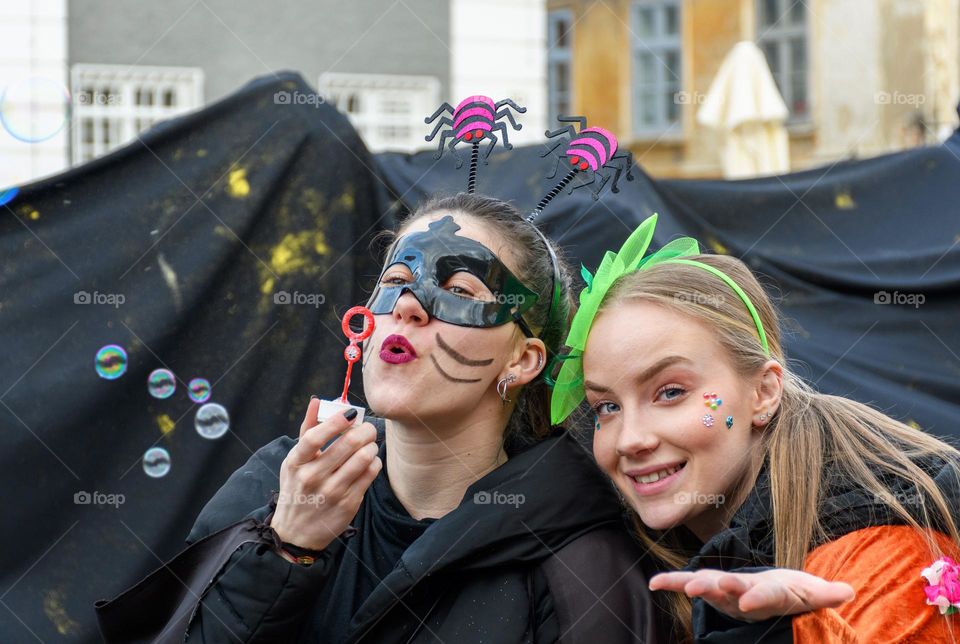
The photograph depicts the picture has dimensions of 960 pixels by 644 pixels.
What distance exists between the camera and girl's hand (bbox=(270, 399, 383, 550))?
2.34 m

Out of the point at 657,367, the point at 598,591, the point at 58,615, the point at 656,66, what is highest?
the point at 656,66

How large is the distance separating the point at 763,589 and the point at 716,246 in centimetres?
231

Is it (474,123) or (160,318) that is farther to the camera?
(160,318)

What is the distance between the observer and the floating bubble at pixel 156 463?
3734 millimetres

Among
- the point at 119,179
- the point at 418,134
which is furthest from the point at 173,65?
the point at 119,179

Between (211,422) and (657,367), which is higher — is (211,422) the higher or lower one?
the lower one

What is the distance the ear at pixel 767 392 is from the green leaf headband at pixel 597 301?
40 mm

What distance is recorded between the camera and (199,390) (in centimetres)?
381

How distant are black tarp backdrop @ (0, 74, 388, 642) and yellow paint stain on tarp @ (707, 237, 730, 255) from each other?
1137 mm

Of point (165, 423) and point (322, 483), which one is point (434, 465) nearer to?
point (322, 483)

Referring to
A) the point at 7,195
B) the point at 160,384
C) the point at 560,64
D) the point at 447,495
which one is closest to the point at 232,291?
the point at 160,384

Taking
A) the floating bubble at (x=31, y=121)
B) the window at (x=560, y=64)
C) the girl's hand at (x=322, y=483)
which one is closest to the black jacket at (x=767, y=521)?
the girl's hand at (x=322, y=483)

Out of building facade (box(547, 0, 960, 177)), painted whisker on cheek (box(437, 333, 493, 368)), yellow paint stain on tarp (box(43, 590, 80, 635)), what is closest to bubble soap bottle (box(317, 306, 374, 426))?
painted whisker on cheek (box(437, 333, 493, 368))

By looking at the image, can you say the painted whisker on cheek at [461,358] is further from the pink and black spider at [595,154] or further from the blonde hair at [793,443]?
the pink and black spider at [595,154]
